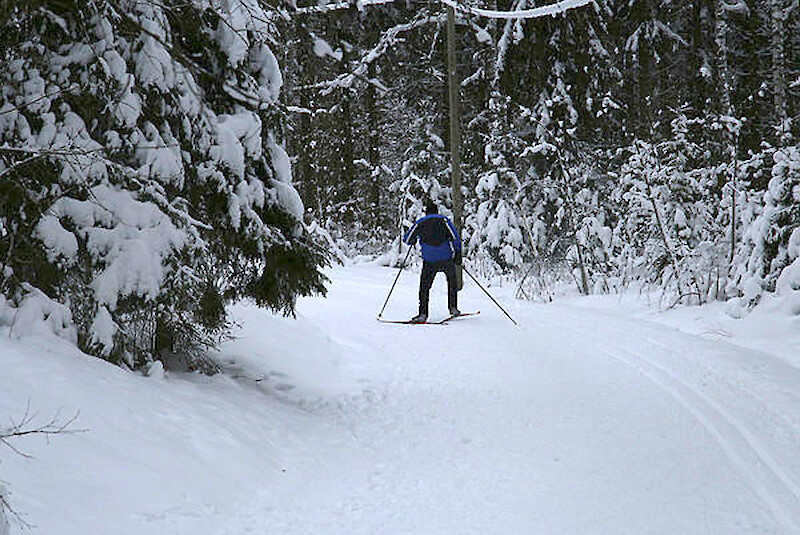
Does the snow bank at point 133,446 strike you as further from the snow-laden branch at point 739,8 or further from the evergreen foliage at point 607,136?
the snow-laden branch at point 739,8

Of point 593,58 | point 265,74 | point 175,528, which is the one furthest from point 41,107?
point 593,58

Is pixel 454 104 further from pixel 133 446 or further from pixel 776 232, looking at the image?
pixel 133 446

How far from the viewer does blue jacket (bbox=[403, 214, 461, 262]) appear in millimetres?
13266

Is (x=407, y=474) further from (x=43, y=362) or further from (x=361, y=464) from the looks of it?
(x=43, y=362)

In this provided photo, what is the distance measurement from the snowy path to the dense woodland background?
6.14 feet

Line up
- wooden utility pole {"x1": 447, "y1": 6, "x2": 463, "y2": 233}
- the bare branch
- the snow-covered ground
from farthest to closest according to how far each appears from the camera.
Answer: wooden utility pole {"x1": 447, "y1": 6, "x2": 463, "y2": 233}
the snow-covered ground
the bare branch

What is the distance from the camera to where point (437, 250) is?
13250 mm

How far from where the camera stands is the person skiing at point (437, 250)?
13.2 m

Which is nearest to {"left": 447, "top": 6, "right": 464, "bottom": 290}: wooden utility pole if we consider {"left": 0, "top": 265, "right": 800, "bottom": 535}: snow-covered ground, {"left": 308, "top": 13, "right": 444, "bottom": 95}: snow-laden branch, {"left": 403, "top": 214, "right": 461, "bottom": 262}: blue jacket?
{"left": 403, "top": 214, "right": 461, "bottom": 262}: blue jacket

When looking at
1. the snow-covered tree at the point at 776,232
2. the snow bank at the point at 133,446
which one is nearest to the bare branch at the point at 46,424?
the snow bank at the point at 133,446

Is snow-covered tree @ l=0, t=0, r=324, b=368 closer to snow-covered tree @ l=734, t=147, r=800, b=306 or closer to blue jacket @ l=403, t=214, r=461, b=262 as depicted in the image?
blue jacket @ l=403, t=214, r=461, b=262

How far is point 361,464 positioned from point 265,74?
4.04 metres

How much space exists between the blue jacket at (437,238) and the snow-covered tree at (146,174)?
620cm

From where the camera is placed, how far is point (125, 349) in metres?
6.16
